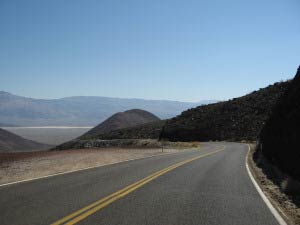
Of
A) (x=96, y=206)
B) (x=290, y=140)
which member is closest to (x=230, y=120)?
(x=290, y=140)

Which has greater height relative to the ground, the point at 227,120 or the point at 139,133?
the point at 227,120

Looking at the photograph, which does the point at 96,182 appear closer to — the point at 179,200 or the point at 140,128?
the point at 179,200

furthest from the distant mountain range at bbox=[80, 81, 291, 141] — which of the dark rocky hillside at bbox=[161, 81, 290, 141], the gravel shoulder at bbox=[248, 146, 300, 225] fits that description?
the gravel shoulder at bbox=[248, 146, 300, 225]

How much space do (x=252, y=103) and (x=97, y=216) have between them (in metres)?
94.1

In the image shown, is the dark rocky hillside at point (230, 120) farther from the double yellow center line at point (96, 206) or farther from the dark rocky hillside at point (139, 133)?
the double yellow center line at point (96, 206)

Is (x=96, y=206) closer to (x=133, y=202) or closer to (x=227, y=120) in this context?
(x=133, y=202)

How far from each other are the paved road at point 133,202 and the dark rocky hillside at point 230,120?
6876 cm

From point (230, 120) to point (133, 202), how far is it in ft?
277

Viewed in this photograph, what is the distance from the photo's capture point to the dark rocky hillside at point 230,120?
3398 inches

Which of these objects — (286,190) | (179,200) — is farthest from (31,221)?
(286,190)

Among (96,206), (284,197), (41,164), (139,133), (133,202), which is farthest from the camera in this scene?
(139,133)

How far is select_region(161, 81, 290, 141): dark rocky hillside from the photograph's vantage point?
86312 mm

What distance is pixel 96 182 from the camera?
44.5 ft

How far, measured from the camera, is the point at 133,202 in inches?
387
